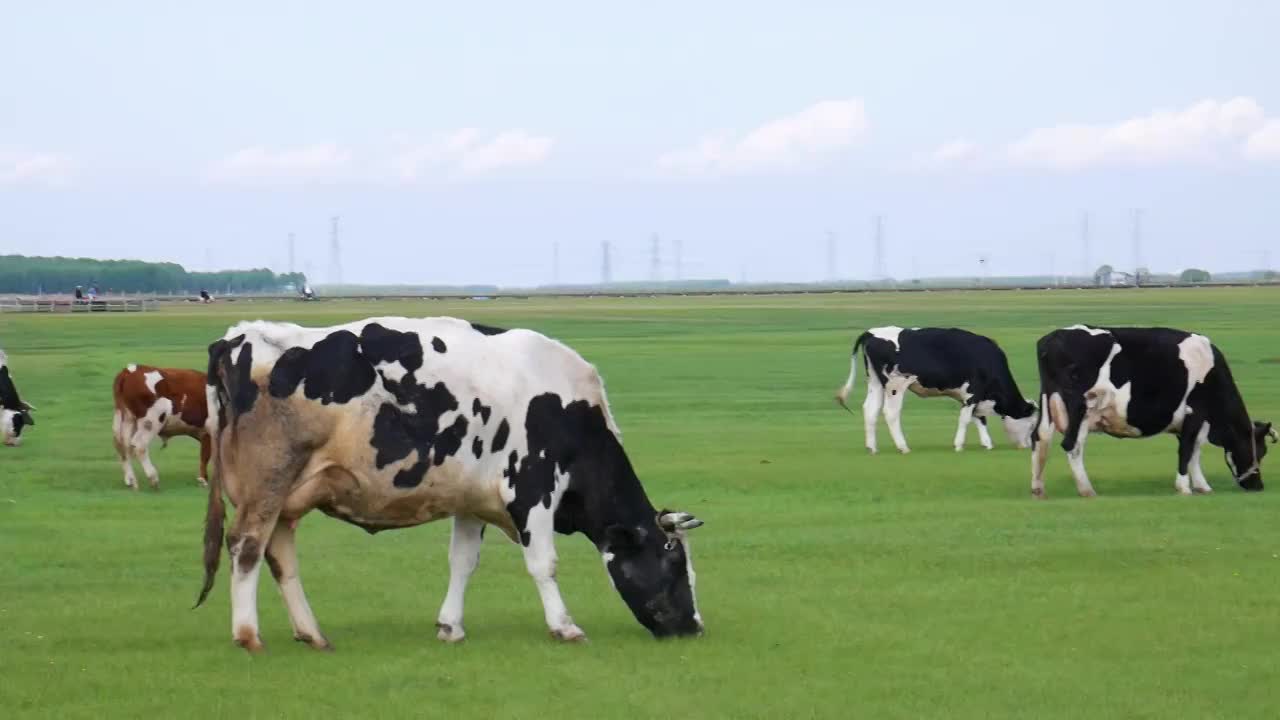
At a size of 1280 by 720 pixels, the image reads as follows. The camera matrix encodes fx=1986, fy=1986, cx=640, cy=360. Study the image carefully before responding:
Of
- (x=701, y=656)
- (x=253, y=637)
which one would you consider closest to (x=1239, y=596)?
(x=701, y=656)

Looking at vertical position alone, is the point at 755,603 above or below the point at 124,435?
below

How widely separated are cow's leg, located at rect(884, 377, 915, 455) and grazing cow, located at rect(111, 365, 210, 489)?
9497 mm

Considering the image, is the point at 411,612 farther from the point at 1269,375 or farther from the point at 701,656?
the point at 1269,375

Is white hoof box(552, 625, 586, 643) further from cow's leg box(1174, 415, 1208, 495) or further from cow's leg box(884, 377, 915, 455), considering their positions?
cow's leg box(884, 377, 915, 455)

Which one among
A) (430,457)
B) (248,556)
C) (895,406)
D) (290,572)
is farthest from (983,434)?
(248,556)

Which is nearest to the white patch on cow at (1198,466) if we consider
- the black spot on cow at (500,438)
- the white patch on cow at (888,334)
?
the white patch on cow at (888,334)

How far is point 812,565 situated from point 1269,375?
30017 mm

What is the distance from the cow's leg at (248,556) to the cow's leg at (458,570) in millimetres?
1208

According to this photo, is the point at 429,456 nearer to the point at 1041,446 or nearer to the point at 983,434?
the point at 1041,446

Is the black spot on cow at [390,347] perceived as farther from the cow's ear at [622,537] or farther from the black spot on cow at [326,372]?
the cow's ear at [622,537]

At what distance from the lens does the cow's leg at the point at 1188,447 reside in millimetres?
21344

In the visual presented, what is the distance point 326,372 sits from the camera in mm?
12445

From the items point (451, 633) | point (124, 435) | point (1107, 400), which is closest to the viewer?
point (451, 633)

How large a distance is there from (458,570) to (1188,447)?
11097mm
